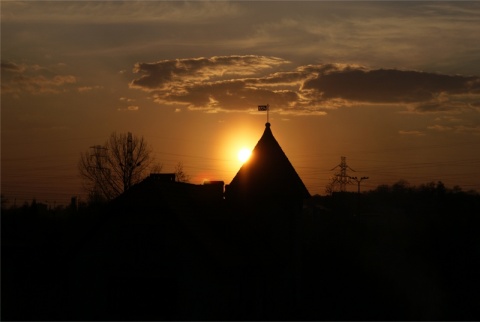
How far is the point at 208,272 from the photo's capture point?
3253 cm

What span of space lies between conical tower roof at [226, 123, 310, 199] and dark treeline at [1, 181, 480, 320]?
2.47m

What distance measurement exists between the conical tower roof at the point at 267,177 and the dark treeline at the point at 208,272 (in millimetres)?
2473

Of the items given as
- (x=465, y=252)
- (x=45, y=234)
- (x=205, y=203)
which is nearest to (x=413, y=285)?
(x=465, y=252)

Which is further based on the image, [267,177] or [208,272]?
[267,177]

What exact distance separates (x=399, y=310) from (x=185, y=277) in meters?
19.0

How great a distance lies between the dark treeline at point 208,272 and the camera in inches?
1304

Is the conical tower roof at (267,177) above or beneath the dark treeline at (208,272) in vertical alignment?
above

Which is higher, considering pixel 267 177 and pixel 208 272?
pixel 267 177

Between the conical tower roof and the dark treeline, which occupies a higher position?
the conical tower roof

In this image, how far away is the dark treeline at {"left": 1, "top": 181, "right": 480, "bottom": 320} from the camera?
1304 inches

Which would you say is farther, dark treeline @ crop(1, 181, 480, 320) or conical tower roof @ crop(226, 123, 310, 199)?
conical tower roof @ crop(226, 123, 310, 199)

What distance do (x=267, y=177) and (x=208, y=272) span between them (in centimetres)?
1272

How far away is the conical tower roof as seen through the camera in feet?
144

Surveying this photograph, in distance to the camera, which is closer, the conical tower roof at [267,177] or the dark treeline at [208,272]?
the dark treeline at [208,272]
